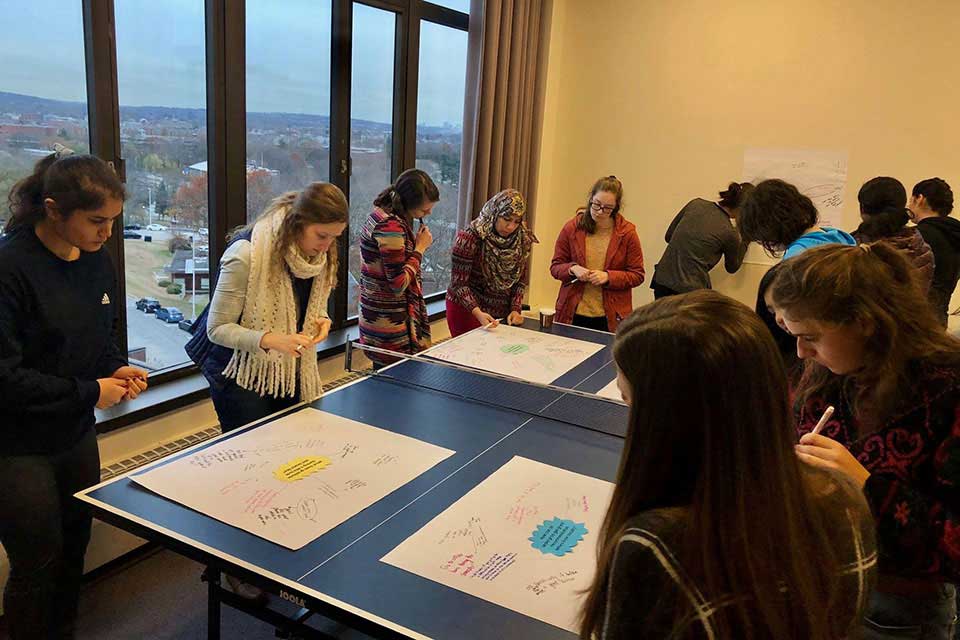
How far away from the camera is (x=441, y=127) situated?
4246mm

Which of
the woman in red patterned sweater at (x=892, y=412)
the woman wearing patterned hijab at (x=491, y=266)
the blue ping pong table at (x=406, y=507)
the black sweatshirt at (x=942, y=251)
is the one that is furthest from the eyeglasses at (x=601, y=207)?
the woman in red patterned sweater at (x=892, y=412)

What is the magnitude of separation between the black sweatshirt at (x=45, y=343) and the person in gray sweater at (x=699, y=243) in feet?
8.63

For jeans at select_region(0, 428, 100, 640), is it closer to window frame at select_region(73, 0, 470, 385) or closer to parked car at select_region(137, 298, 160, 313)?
window frame at select_region(73, 0, 470, 385)

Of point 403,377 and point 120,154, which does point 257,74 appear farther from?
point 403,377

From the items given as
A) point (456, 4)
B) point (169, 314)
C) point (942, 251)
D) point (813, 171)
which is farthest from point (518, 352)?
point (813, 171)

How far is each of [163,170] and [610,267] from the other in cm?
183

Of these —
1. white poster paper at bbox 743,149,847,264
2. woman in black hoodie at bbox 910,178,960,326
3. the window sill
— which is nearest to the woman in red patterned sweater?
the window sill

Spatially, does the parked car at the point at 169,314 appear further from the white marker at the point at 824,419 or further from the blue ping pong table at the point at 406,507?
the white marker at the point at 824,419

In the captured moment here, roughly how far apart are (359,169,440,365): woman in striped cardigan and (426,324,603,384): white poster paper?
0.58ft

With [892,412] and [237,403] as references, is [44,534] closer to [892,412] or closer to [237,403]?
[237,403]

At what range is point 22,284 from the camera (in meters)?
1.53

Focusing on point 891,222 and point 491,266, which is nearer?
point 891,222

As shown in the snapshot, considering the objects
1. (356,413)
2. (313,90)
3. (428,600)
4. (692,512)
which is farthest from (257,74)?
(692,512)

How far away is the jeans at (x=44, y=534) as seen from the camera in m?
1.58
